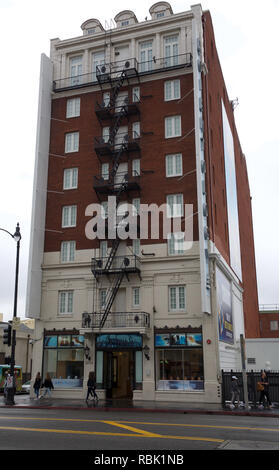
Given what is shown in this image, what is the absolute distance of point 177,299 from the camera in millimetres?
33031

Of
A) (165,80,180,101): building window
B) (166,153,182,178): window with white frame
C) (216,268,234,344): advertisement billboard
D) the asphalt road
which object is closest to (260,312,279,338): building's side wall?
(216,268,234,344): advertisement billboard

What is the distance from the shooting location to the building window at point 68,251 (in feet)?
121

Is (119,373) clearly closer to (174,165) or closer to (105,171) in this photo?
(105,171)

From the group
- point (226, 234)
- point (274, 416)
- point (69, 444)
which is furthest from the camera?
point (226, 234)

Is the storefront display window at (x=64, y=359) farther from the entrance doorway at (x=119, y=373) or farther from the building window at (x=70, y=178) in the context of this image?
the building window at (x=70, y=178)

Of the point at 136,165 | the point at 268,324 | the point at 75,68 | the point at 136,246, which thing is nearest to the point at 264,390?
the point at 136,246

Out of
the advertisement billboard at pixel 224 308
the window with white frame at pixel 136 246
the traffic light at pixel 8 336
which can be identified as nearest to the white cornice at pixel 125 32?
the window with white frame at pixel 136 246

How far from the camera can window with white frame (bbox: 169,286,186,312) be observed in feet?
108

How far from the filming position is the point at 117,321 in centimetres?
3388

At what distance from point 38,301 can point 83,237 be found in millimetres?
5952

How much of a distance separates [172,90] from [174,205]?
9.61 m

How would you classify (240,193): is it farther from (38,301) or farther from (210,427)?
(210,427)

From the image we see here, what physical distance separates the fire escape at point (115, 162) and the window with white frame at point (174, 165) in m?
2.46
